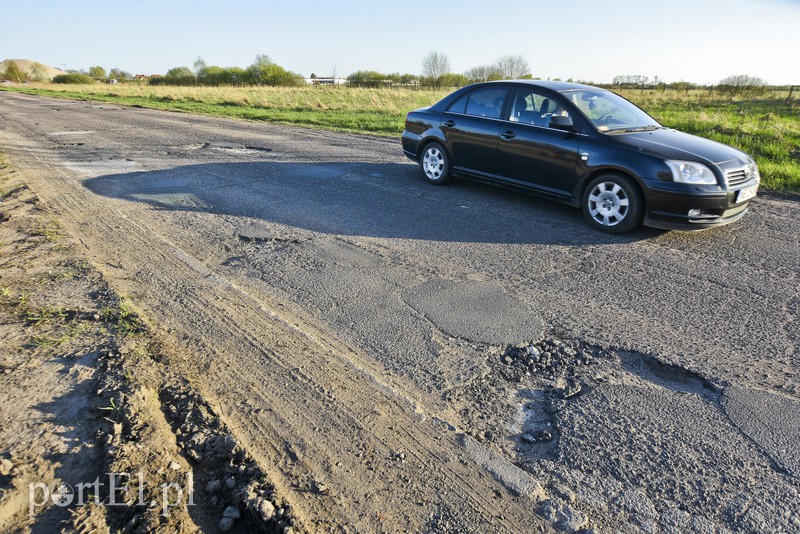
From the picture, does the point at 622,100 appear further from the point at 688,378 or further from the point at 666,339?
the point at 688,378

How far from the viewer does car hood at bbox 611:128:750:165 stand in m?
5.46

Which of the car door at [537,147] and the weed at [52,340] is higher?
the car door at [537,147]

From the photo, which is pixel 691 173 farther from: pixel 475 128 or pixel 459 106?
pixel 459 106

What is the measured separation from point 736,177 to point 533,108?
250 cm

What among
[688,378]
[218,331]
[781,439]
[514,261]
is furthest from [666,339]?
[218,331]

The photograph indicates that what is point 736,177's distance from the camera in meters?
5.46

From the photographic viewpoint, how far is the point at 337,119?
18.6 m

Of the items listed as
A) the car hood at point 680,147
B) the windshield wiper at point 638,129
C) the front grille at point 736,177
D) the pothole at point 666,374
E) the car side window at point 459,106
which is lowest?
the pothole at point 666,374

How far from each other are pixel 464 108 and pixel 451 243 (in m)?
2.91

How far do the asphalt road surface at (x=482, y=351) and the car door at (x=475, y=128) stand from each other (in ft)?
1.93

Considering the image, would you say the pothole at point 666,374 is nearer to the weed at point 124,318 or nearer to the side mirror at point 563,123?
the weed at point 124,318

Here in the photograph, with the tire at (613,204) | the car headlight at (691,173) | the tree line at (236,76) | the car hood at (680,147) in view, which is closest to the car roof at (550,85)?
the car hood at (680,147)

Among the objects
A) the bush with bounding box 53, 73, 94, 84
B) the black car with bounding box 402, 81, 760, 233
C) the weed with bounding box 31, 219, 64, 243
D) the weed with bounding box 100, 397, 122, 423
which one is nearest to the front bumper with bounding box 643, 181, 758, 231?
the black car with bounding box 402, 81, 760, 233

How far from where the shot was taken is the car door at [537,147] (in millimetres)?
6145
